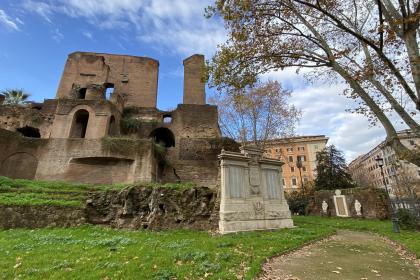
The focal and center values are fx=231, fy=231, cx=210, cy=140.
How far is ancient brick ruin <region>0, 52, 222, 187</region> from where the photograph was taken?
17.3 meters

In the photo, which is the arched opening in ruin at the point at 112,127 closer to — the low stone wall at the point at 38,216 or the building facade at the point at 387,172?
the low stone wall at the point at 38,216

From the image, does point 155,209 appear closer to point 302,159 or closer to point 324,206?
point 324,206

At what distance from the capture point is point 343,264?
557 cm

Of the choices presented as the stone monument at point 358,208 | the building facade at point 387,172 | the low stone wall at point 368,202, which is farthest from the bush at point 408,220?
the building facade at point 387,172

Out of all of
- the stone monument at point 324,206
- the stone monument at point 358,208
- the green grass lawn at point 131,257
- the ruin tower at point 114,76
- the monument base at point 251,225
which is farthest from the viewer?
the ruin tower at point 114,76

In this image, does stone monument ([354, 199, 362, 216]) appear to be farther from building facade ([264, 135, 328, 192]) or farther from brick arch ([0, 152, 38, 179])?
building facade ([264, 135, 328, 192])

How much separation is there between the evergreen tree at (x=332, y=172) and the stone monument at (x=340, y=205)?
8.02 metres

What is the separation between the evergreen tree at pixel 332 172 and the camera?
26.7m

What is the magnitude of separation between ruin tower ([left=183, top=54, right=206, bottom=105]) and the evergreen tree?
1635 centimetres

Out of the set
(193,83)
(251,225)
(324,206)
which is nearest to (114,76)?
(193,83)

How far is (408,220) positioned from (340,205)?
273 inches

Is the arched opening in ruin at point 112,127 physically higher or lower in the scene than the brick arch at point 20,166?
higher

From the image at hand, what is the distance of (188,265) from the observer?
191 inches

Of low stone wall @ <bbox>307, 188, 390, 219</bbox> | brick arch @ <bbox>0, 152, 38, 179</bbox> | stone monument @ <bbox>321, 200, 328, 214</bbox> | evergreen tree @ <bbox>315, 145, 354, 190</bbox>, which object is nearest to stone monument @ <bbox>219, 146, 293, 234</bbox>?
low stone wall @ <bbox>307, 188, 390, 219</bbox>
